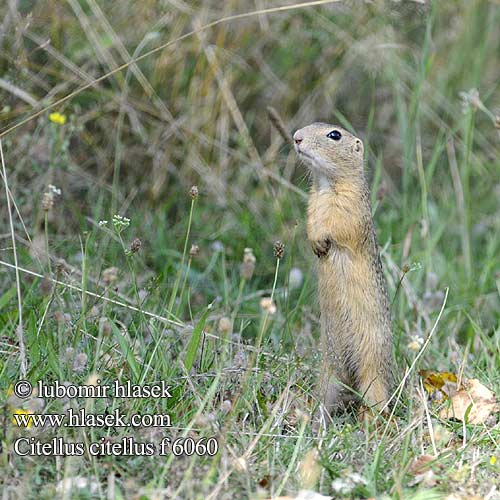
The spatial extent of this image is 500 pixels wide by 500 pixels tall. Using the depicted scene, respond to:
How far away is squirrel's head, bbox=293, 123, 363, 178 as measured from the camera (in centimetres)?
388

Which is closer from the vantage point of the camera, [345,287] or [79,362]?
[79,362]

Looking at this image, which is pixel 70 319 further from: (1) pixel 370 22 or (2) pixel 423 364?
(1) pixel 370 22

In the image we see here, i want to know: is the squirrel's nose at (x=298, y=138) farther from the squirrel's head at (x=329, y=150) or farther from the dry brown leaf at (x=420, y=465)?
the dry brown leaf at (x=420, y=465)

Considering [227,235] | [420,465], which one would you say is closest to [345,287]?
[420,465]

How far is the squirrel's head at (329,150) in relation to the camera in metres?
3.88

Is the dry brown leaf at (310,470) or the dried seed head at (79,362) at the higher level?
the dried seed head at (79,362)

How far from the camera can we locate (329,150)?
155 inches

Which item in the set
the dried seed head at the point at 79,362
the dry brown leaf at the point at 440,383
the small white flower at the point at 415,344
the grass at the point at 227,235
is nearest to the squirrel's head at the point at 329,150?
the grass at the point at 227,235

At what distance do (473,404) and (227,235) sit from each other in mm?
2182

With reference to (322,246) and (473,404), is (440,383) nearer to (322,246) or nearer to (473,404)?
(473,404)

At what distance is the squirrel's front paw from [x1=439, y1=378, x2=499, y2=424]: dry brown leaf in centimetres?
80

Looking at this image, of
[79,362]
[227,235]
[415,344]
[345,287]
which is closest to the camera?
[79,362]

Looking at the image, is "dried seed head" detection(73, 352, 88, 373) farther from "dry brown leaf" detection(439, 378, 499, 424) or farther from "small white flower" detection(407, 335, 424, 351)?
"dry brown leaf" detection(439, 378, 499, 424)

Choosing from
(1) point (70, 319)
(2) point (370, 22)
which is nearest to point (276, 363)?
(1) point (70, 319)
